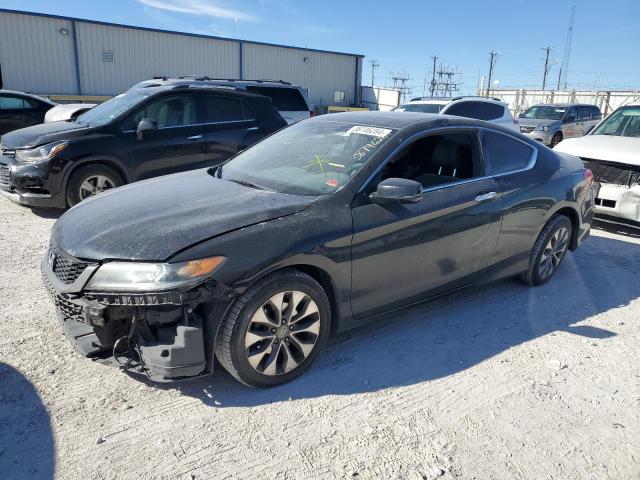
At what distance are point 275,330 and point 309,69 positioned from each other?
28.6 m

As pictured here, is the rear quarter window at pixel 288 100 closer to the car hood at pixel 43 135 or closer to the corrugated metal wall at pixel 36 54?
the car hood at pixel 43 135

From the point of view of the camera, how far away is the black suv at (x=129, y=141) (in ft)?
21.2

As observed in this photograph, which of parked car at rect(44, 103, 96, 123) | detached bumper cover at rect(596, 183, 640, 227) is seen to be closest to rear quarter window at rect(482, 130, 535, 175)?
detached bumper cover at rect(596, 183, 640, 227)

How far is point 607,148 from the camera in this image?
7102 millimetres

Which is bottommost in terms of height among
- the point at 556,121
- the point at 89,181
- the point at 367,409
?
the point at 367,409

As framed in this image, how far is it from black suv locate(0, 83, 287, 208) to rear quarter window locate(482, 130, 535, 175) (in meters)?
4.42

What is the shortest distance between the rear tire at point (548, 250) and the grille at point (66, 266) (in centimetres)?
377

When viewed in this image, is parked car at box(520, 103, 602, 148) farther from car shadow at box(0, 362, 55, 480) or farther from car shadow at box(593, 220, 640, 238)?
car shadow at box(0, 362, 55, 480)

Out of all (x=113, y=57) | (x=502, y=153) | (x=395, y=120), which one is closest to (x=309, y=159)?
(x=395, y=120)

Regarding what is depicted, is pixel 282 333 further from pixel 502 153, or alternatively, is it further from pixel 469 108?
pixel 469 108

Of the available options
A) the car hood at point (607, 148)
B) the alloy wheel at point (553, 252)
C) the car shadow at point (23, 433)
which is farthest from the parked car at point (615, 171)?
the car shadow at point (23, 433)

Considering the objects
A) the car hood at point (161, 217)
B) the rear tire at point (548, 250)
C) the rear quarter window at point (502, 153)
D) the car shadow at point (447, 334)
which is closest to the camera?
the car hood at point (161, 217)

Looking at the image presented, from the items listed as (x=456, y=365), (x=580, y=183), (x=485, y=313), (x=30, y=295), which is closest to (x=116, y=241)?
(x=30, y=295)

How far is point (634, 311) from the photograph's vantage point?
4.52m
